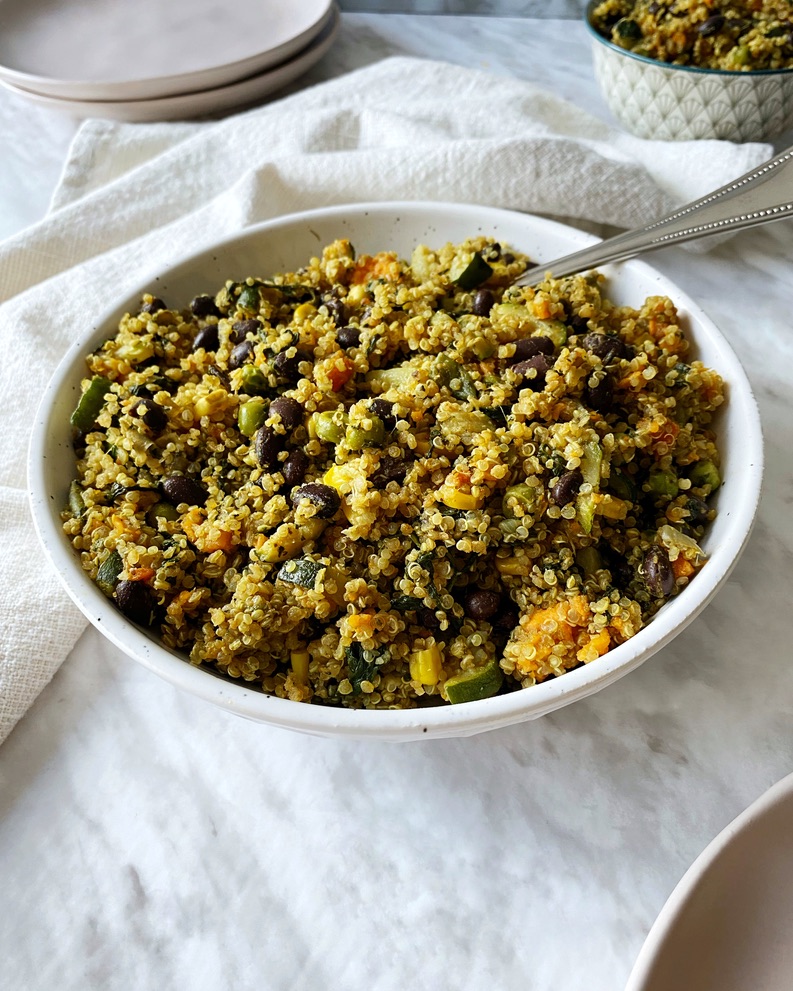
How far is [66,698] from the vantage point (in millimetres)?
1290

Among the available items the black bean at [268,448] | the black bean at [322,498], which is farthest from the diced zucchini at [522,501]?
the black bean at [268,448]

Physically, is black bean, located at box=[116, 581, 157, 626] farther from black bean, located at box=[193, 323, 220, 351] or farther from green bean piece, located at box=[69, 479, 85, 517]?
black bean, located at box=[193, 323, 220, 351]

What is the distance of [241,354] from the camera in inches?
50.6

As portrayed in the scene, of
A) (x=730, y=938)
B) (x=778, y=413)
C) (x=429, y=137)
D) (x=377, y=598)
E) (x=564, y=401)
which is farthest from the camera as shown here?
(x=429, y=137)

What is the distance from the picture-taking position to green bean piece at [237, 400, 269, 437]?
4.00 feet

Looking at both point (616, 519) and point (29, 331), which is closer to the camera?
point (616, 519)

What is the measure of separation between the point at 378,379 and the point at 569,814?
66 centimetres

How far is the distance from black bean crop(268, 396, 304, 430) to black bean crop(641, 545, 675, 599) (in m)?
0.51

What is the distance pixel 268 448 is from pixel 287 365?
0.15m

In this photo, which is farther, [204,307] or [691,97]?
[691,97]

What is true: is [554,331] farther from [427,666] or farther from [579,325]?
[427,666]

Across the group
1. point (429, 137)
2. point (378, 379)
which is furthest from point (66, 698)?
point (429, 137)

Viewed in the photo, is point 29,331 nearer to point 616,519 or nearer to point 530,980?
point 616,519

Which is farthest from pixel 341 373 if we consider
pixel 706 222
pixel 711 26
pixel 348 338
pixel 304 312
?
pixel 711 26
